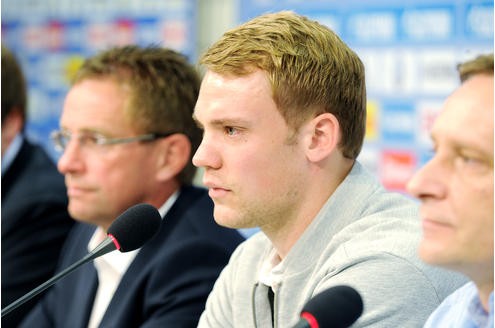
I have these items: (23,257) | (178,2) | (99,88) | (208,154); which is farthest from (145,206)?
(178,2)

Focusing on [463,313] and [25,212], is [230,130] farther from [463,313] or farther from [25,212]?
[25,212]

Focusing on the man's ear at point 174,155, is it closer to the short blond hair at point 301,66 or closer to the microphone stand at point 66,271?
the short blond hair at point 301,66

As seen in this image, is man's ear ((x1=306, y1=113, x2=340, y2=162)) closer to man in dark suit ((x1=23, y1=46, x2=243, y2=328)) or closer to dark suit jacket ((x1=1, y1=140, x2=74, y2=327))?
man in dark suit ((x1=23, y1=46, x2=243, y2=328))

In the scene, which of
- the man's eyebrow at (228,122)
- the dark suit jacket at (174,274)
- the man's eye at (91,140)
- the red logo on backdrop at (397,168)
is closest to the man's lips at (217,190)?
the man's eyebrow at (228,122)

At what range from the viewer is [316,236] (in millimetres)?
1494

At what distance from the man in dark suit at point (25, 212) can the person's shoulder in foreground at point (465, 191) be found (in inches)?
61.0

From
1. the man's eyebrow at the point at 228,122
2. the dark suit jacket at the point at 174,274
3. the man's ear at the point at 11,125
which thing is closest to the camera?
the man's eyebrow at the point at 228,122

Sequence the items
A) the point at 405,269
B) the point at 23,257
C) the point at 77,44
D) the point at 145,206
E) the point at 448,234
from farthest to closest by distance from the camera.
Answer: the point at 77,44 → the point at 23,257 → the point at 145,206 → the point at 405,269 → the point at 448,234

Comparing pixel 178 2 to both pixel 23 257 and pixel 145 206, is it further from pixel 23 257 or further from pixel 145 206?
pixel 145 206

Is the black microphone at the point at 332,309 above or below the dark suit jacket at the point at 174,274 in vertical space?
above

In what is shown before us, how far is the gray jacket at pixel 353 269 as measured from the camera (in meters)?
1.31

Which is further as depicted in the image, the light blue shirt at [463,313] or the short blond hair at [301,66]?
the short blond hair at [301,66]

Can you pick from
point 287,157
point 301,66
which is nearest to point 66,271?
point 287,157

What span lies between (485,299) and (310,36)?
2.19 ft
